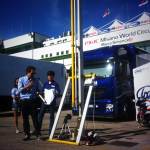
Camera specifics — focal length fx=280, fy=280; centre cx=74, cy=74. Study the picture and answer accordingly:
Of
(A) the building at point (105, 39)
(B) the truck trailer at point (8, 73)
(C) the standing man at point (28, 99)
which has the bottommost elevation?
(C) the standing man at point (28, 99)

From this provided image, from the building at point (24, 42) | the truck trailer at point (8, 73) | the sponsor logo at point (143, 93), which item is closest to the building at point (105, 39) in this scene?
the building at point (24, 42)

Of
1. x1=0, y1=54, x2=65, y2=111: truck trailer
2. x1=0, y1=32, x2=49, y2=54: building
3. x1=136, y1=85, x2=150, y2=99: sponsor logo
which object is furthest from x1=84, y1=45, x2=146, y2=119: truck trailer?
x1=0, y1=32, x2=49, y2=54: building

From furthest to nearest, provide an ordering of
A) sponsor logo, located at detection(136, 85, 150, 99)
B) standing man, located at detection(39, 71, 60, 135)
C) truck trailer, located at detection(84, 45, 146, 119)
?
truck trailer, located at detection(84, 45, 146, 119)
sponsor logo, located at detection(136, 85, 150, 99)
standing man, located at detection(39, 71, 60, 135)

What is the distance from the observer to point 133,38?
123 feet

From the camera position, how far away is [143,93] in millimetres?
10633

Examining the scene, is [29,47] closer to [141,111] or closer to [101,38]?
[101,38]

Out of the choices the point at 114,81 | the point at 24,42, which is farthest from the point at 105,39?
the point at 114,81

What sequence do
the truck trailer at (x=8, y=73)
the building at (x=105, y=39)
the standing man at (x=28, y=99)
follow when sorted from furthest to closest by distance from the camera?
1. the building at (x=105, y=39)
2. the truck trailer at (x=8, y=73)
3. the standing man at (x=28, y=99)

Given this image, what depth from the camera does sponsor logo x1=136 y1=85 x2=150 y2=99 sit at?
10441 mm

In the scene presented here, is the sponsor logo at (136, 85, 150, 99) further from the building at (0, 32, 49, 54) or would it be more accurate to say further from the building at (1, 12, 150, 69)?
the building at (0, 32, 49, 54)

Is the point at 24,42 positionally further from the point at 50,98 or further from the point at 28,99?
A: the point at 28,99

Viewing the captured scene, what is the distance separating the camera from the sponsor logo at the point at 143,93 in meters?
10.4

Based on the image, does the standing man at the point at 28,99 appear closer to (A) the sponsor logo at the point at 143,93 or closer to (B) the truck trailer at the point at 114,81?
(B) the truck trailer at the point at 114,81

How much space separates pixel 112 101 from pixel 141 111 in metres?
1.52
